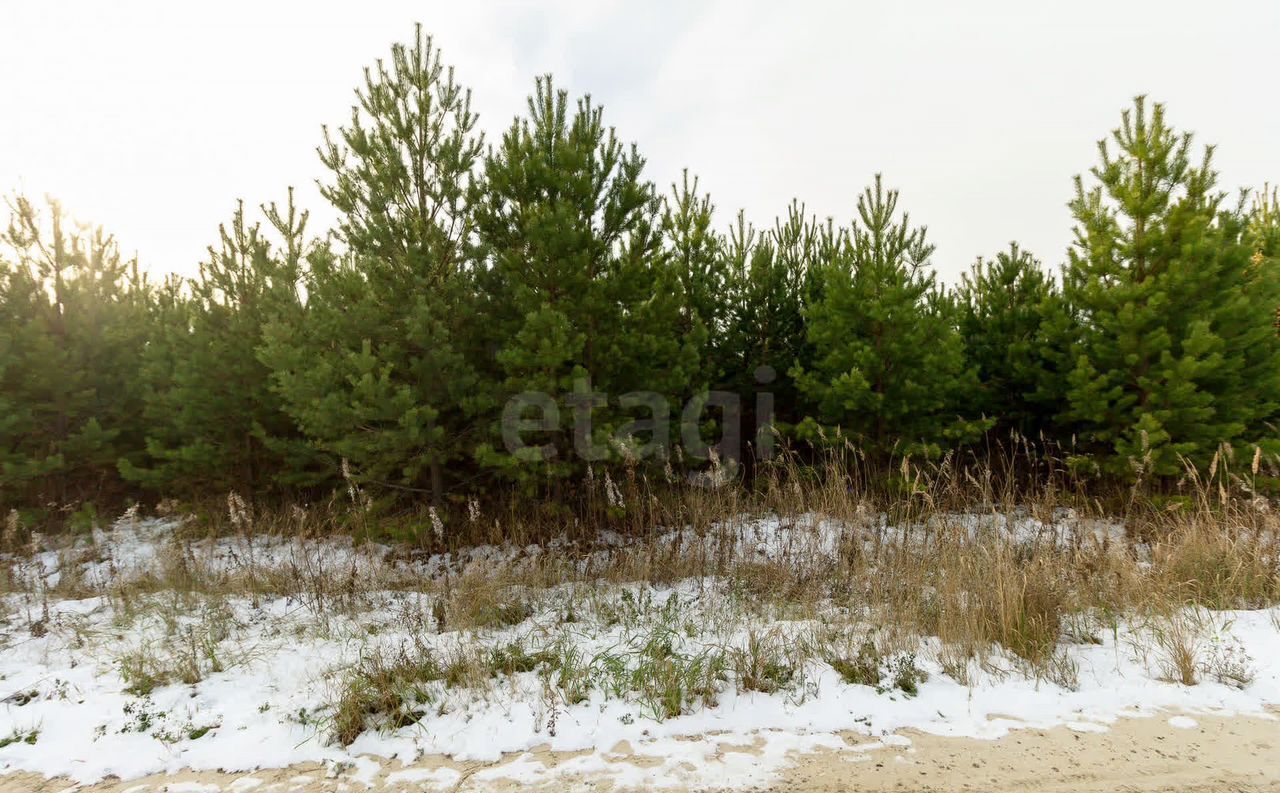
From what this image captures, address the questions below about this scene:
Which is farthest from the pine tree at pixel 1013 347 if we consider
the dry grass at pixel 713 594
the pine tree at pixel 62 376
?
the pine tree at pixel 62 376

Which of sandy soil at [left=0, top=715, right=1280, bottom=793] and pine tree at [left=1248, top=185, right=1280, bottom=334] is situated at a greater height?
pine tree at [left=1248, top=185, right=1280, bottom=334]

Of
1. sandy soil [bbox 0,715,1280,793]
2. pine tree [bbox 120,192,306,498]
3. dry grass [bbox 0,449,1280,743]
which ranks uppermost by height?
pine tree [bbox 120,192,306,498]

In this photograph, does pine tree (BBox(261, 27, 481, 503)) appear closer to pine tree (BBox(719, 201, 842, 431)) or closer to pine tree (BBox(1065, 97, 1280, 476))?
pine tree (BBox(719, 201, 842, 431))

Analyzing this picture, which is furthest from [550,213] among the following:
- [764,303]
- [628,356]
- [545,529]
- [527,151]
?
[764,303]

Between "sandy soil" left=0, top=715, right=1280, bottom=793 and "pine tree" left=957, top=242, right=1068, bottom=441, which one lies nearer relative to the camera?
"sandy soil" left=0, top=715, right=1280, bottom=793

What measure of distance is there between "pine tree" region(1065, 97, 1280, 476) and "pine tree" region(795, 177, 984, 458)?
6.32 ft

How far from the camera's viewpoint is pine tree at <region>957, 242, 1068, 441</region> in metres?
10.5

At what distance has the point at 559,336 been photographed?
23.3 ft

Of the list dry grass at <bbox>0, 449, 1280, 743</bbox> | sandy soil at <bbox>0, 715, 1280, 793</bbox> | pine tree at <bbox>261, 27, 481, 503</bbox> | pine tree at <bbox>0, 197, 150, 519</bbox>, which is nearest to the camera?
sandy soil at <bbox>0, 715, 1280, 793</bbox>

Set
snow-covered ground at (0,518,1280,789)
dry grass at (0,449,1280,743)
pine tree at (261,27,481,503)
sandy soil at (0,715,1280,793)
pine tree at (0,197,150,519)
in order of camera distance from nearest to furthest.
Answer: sandy soil at (0,715,1280,793) → snow-covered ground at (0,518,1280,789) → dry grass at (0,449,1280,743) → pine tree at (261,27,481,503) → pine tree at (0,197,150,519)

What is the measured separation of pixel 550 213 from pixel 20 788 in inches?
248

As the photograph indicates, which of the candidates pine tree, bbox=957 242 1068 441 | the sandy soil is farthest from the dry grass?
pine tree, bbox=957 242 1068 441

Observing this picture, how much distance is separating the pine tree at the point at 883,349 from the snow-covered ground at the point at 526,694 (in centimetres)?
476

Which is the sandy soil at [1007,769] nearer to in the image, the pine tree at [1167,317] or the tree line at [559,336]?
the tree line at [559,336]
